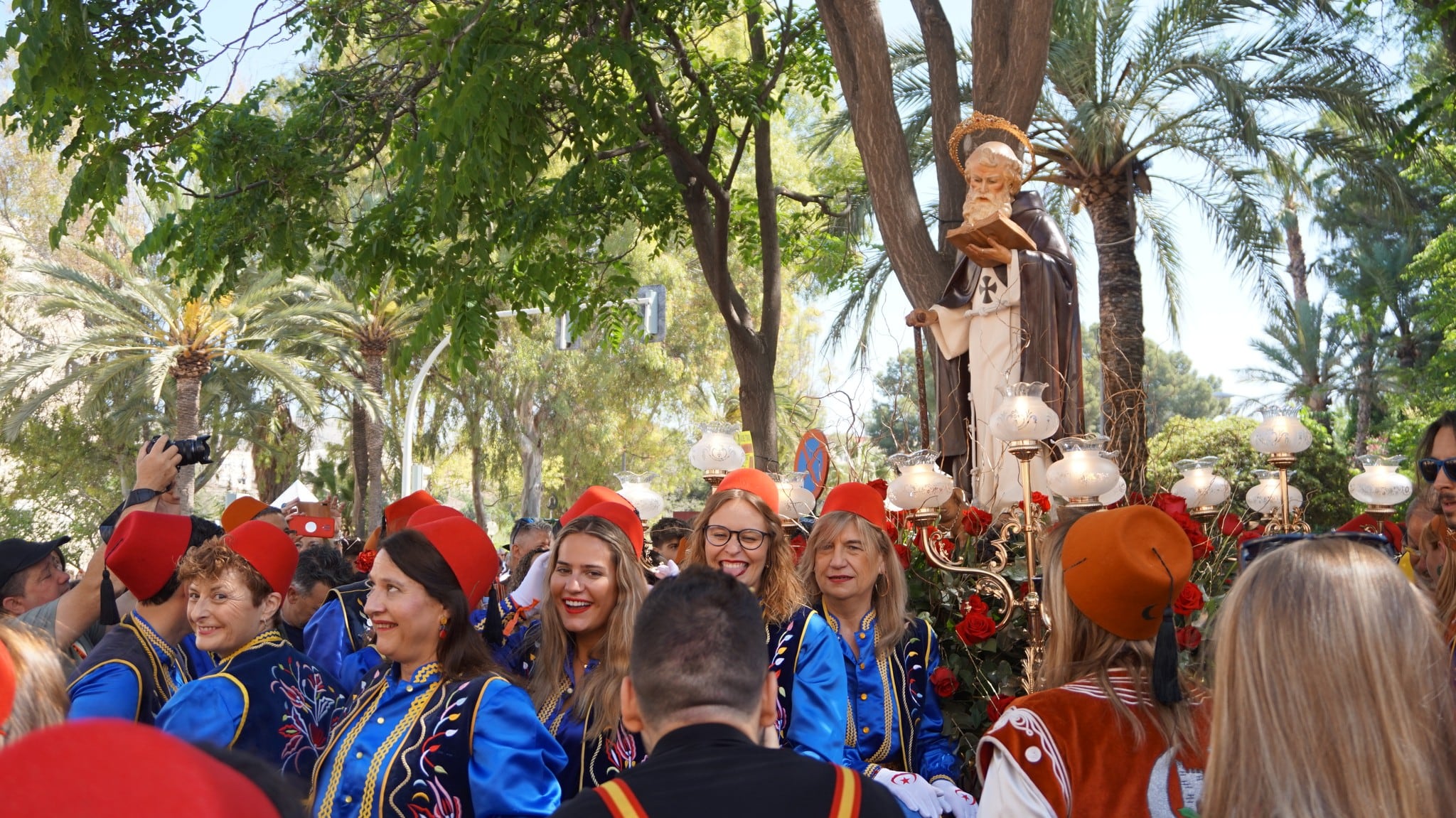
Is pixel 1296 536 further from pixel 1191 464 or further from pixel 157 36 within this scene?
pixel 157 36

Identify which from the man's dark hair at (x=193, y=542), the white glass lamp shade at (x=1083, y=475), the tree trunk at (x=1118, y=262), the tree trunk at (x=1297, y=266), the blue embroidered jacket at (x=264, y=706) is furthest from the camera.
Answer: the tree trunk at (x=1297, y=266)

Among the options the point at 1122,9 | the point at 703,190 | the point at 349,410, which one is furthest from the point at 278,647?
the point at 349,410

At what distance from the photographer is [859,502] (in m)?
5.29

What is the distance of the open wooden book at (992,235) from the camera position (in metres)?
7.47

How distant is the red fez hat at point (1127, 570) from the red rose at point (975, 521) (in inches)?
106

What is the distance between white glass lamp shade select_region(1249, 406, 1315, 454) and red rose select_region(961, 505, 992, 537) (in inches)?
56.0

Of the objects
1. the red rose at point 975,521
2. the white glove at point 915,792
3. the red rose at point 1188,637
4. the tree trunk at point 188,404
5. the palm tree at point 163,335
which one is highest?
the palm tree at point 163,335

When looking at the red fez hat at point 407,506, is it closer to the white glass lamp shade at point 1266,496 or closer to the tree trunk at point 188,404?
the white glass lamp shade at point 1266,496

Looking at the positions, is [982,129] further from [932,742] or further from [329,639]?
[329,639]

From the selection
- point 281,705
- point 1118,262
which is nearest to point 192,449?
point 281,705

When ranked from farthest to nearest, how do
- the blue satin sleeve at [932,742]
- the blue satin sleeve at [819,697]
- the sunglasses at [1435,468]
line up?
the blue satin sleeve at [932,742] → the blue satin sleeve at [819,697] → the sunglasses at [1435,468]

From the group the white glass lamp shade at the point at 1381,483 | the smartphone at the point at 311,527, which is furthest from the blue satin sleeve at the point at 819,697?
the smartphone at the point at 311,527

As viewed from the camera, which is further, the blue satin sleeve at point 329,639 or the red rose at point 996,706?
the blue satin sleeve at point 329,639

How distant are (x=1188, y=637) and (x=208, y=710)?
2921 millimetres
